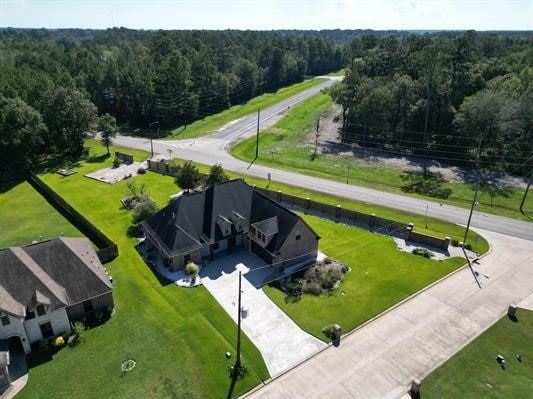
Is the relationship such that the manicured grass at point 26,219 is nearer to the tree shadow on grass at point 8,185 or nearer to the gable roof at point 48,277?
the tree shadow on grass at point 8,185

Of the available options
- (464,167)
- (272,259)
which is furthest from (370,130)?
(272,259)

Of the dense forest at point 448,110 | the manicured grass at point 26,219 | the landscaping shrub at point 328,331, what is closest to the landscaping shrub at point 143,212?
the manicured grass at point 26,219

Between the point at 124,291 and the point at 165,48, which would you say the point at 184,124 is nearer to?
the point at 165,48

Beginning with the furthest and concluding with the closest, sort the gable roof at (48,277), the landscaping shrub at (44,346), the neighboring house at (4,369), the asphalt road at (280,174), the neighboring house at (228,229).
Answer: the asphalt road at (280,174), the neighboring house at (228,229), the landscaping shrub at (44,346), the gable roof at (48,277), the neighboring house at (4,369)

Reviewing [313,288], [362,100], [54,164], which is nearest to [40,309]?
[313,288]

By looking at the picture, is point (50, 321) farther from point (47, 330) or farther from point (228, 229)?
point (228, 229)

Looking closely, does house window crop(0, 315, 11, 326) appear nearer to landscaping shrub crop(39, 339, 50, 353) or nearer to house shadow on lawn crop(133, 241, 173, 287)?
landscaping shrub crop(39, 339, 50, 353)
